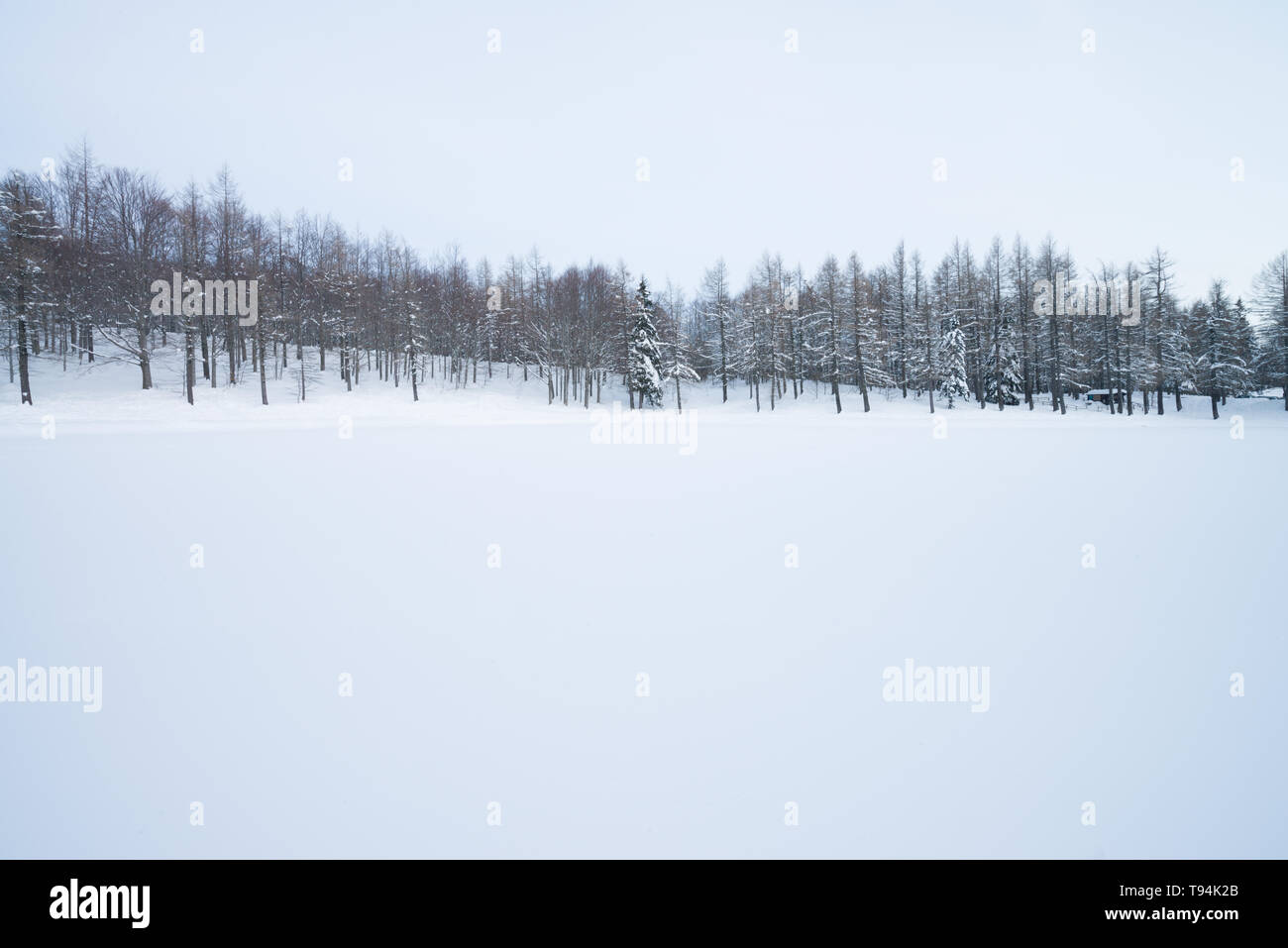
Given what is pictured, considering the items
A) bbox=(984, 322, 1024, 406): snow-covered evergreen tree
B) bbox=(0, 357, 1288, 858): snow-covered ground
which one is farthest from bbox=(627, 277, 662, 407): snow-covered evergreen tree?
bbox=(0, 357, 1288, 858): snow-covered ground

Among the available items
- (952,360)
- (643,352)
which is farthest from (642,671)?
(952,360)

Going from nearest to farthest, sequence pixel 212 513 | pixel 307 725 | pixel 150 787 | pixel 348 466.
A: 1. pixel 150 787
2. pixel 307 725
3. pixel 212 513
4. pixel 348 466

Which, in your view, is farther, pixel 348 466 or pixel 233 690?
pixel 348 466

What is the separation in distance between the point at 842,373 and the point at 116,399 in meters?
55.3

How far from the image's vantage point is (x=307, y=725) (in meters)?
4.49

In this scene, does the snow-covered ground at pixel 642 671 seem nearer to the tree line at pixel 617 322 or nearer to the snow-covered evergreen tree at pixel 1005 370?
the tree line at pixel 617 322

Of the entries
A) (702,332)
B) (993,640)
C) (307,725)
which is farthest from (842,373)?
(307,725)

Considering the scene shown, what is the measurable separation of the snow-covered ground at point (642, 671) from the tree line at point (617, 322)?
3795cm

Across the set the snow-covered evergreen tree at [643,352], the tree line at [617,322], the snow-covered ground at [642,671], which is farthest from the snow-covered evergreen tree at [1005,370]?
the snow-covered ground at [642,671]

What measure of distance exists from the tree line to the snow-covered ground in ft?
125

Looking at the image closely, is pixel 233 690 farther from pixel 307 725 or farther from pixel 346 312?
pixel 346 312

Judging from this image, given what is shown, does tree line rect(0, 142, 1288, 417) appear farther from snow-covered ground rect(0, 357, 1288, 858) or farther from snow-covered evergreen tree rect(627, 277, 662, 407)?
snow-covered ground rect(0, 357, 1288, 858)

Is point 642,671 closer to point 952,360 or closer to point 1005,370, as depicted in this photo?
point 952,360
